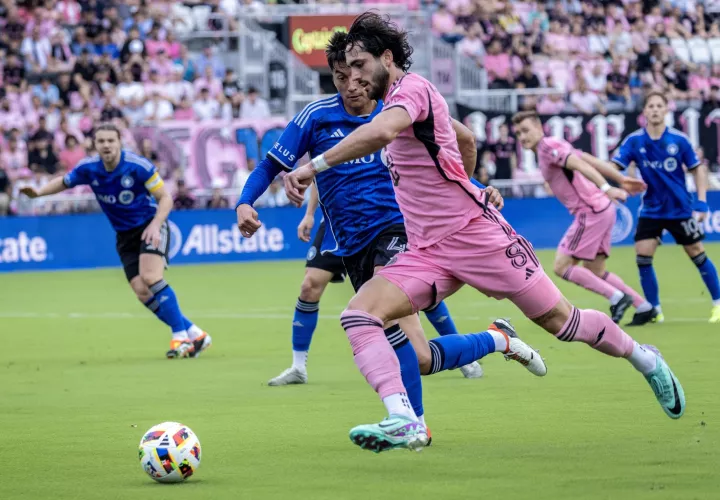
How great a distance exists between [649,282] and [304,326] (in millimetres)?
5295

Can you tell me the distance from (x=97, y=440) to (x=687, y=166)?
343 inches

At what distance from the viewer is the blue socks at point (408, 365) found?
7.02 m

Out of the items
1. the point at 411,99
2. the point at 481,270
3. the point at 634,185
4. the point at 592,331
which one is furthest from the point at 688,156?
the point at 411,99

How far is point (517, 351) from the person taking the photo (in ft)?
26.0

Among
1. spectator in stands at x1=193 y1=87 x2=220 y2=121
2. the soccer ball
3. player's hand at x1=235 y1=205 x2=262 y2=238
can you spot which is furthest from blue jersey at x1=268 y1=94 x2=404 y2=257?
spectator in stands at x1=193 y1=87 x2=220 y2=121

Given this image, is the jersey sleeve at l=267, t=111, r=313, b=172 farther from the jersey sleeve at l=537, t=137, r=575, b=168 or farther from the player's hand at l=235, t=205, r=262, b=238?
the jersey sleeve at l=537, t=137, r=575, b=168

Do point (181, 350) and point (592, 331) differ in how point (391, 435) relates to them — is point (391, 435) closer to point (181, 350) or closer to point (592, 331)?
point (592, 331)

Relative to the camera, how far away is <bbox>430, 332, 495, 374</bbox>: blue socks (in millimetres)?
7352

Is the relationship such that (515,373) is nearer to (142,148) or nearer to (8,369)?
(8,369)

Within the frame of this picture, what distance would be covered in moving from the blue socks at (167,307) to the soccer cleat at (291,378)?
278cm

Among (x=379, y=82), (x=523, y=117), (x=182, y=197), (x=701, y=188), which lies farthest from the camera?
(x=182, y=197)

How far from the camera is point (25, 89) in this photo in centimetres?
2675

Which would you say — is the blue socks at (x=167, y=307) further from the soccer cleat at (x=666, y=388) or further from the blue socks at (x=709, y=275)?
the soccer cleat at (x=666, y=388)

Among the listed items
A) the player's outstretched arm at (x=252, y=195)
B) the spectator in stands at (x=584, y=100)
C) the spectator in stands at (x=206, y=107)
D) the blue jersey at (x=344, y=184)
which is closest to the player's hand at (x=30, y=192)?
the blue jersey at (x=344, y=184)
